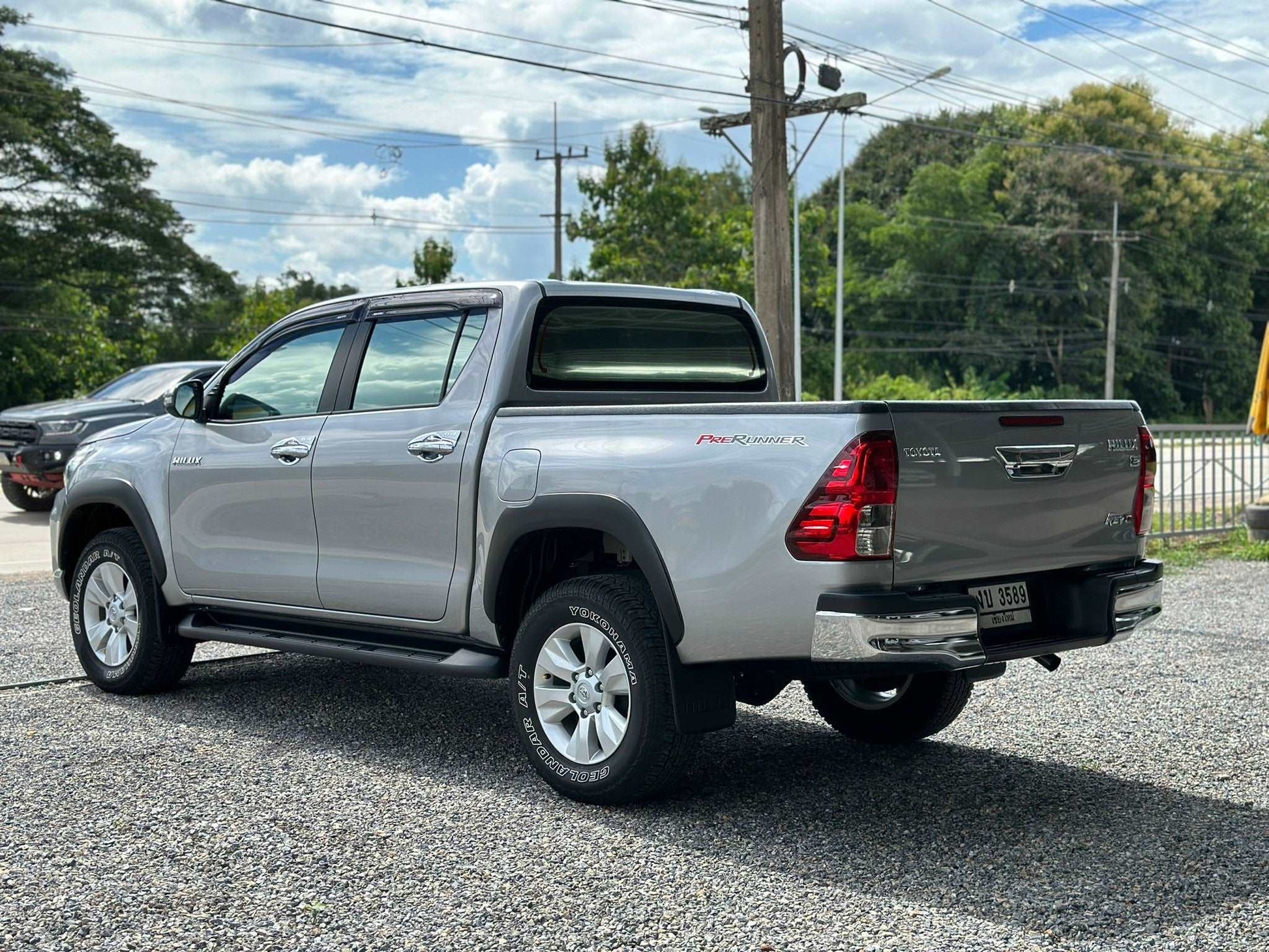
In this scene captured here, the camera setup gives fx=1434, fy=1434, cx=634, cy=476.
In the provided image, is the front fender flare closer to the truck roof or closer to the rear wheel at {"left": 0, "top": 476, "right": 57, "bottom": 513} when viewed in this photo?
the truck roof

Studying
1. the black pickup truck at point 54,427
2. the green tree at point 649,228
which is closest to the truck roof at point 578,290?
the black pickup truck at point 54,427

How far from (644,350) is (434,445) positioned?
3.64 feet

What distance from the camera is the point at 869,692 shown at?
6.32m

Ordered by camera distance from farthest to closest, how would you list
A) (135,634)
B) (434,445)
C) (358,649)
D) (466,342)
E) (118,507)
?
(118,507), (135,634), (358,649), (466,342), (434,445)

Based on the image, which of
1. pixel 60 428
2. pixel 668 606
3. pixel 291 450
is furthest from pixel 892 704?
pixel 60 428

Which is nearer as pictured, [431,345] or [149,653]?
[431,345]

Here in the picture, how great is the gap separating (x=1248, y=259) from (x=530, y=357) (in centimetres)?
7165

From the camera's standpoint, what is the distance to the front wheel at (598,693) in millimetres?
5031

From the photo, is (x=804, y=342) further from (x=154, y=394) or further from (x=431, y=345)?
(x=431, y=345)

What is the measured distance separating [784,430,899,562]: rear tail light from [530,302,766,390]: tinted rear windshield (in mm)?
1697

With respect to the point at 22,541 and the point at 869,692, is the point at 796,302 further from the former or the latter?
the point at 869,692

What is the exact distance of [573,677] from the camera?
5.34 m

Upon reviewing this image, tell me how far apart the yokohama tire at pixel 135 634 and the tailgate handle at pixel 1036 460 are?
13.9 feet

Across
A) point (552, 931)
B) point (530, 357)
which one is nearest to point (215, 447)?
point (530, 357)
